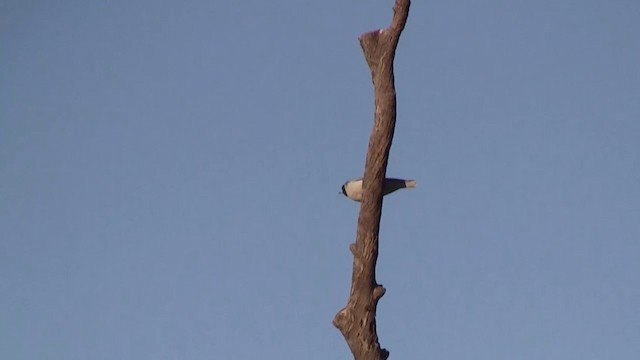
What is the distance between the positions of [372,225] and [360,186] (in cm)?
16

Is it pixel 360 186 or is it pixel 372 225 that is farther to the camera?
pixel 360 186

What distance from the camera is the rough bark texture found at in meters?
2.81

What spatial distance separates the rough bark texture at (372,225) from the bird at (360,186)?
6cm

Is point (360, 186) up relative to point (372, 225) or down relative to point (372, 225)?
up

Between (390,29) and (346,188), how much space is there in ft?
1.66

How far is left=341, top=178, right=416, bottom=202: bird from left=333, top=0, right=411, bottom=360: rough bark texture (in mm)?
62

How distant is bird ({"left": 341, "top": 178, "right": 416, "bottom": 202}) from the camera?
293 cm

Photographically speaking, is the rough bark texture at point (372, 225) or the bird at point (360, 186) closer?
the rough bark texture at point (372, 225)

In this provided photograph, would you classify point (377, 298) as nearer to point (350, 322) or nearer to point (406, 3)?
point (350, 322)

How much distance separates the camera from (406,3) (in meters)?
2.92

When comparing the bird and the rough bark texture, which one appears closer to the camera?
the rough bark texture

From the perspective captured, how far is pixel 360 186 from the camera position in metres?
2.96

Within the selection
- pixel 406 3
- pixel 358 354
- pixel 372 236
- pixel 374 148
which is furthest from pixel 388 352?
pixel 406 3

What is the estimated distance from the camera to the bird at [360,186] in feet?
9.61
